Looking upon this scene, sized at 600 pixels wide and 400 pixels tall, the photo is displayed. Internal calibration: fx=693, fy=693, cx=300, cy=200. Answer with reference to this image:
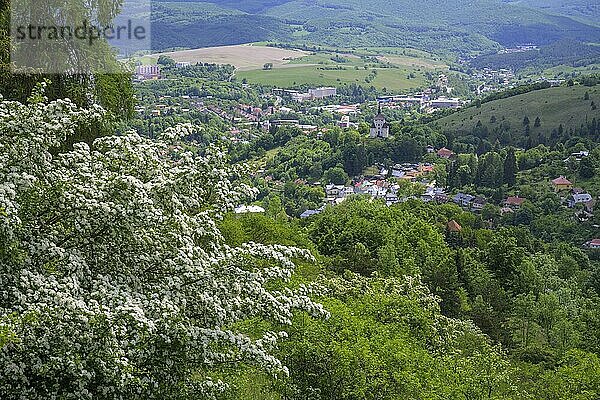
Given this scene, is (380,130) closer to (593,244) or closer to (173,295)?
(593,244)

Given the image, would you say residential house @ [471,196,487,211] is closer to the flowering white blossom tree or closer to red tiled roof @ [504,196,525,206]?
red tiled roof @ [504,196,525,206]

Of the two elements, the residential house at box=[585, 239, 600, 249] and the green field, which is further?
the green field

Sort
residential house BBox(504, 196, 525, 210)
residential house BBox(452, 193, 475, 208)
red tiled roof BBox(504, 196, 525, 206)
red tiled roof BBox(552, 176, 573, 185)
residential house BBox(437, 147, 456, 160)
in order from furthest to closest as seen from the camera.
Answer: residential house BBox(437, 147, 456, 160), red tiled roof BBox(552, 176, 573, 185), residential house BBox(452, 193, 475, 208), red tiled roof BBox(504, 196, 525, 206), residential house BBox(504, 196, 525, 210)

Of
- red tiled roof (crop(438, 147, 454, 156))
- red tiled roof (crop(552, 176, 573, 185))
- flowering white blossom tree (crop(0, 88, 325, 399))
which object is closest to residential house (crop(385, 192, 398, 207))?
red tiled roof (crop(552, 176, 573, 185))

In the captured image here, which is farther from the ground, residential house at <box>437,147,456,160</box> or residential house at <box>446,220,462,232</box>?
residential house at <box>446,220,462,232</box>

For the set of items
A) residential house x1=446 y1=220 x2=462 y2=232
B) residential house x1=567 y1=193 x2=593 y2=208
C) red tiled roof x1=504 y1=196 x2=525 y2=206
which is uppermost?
residential house x1=446 y1=220 x2=462 y2=232

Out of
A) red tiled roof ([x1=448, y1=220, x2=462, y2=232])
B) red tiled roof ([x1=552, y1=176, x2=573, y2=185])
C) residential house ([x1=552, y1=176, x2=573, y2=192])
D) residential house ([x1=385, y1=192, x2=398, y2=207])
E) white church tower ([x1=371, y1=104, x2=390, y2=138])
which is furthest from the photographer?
white church tower ([x1=371, y1=104, x2=390, y2=138])
